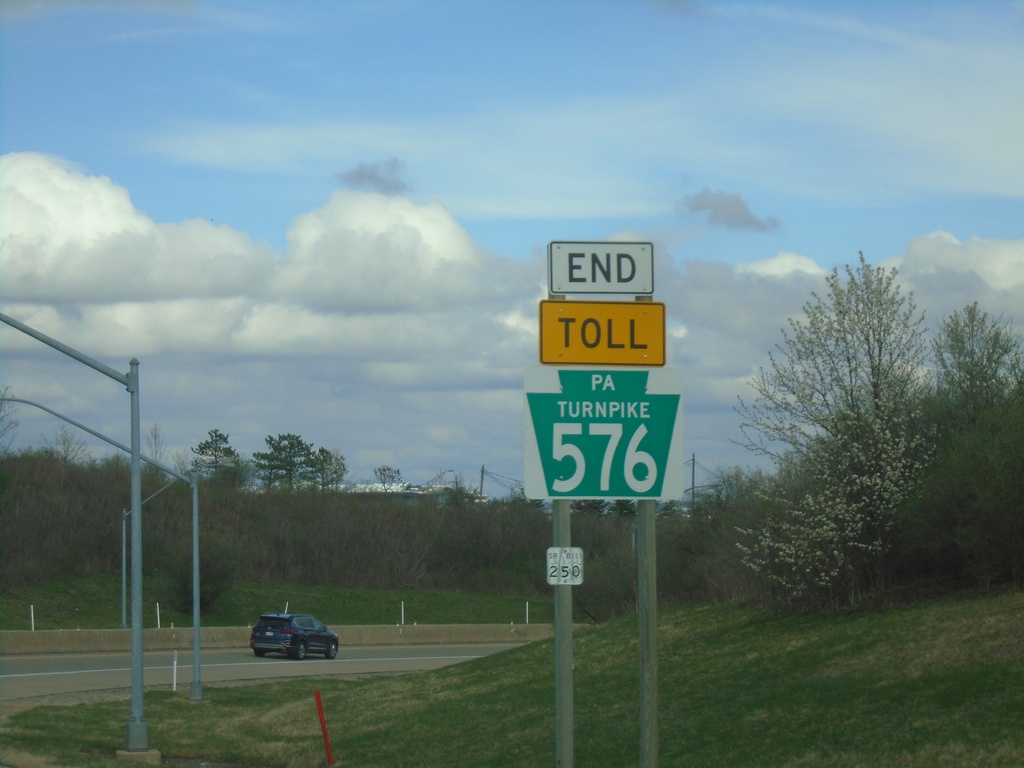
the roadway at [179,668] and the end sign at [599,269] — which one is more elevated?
the end sign at [599,269]

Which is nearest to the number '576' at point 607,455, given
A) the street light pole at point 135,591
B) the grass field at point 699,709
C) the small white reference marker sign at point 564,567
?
the small white reference marker sign at point 564,567

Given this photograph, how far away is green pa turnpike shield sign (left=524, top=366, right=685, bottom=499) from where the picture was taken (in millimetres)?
6219

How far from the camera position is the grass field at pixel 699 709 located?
587 inches

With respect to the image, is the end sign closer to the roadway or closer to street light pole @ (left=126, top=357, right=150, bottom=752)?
street light pole @ (left=126, top=357, right=150, bottom=752)

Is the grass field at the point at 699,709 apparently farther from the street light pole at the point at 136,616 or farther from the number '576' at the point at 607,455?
the number '576' at the point at 607,455

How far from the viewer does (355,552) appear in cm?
8225

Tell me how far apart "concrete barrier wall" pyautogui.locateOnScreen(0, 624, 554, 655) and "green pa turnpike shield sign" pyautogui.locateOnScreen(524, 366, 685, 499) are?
33.4m

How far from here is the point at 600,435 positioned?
6.25m

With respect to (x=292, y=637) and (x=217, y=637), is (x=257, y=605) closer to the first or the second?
(x=217, y=637)

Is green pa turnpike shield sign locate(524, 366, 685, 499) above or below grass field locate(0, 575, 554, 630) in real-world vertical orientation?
above

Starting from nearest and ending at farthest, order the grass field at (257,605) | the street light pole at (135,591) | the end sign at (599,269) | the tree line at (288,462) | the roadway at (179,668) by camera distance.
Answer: the end sign at (599,269)
the street light pole at (135,591)
the roadway at (179,668)
the grass field at (257,605)
the tree line at (288,462)

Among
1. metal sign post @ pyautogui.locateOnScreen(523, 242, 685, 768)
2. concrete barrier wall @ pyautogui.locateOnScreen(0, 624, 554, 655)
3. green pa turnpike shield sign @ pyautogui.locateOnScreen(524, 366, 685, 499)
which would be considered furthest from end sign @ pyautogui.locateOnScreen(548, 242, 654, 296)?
concrete barrier wall @ pyautogui.locateOnScreen(0, 624, 554, 655)

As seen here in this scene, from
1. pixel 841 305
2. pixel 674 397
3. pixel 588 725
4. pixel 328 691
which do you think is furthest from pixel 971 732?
pixel 328 691

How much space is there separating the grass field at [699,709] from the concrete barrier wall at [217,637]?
12697 millimetres
